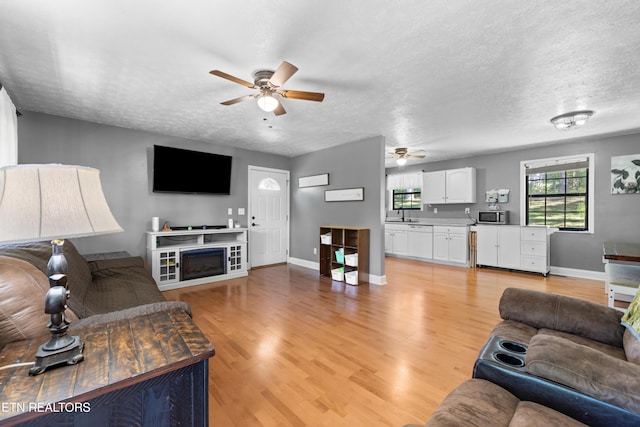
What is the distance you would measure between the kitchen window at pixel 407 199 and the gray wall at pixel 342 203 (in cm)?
315

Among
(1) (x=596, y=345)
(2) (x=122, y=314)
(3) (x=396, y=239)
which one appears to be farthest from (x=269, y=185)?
(1) (x=596, y=345)

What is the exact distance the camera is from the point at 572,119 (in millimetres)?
3484

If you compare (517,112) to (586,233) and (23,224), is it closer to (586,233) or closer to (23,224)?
(586,233)

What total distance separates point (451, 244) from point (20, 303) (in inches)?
255

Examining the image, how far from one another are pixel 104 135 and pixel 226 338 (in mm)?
3561

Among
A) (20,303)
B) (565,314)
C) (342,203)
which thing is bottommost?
(565,314)

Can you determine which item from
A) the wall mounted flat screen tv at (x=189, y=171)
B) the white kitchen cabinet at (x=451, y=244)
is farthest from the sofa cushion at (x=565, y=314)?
the wall mounted flat screen tv at (x=189, y=171)

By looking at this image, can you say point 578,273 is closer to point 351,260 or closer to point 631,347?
point 351,260

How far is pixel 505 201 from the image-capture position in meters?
5.75

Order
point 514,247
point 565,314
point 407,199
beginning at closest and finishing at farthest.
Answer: point 565,314
point 514,247
point 407,199

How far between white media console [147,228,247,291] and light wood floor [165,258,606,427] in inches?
9.3

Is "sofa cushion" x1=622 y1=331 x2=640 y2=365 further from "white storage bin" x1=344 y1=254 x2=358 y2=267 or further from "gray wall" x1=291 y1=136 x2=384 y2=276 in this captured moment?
"white storage bin" x1=344 y1=254 x2=358 y2=267

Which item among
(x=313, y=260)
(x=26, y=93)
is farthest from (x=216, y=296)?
(x=26, y=93)

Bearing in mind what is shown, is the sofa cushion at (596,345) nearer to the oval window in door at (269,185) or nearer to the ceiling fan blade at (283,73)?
the ceiling fan blade at (283,73)
